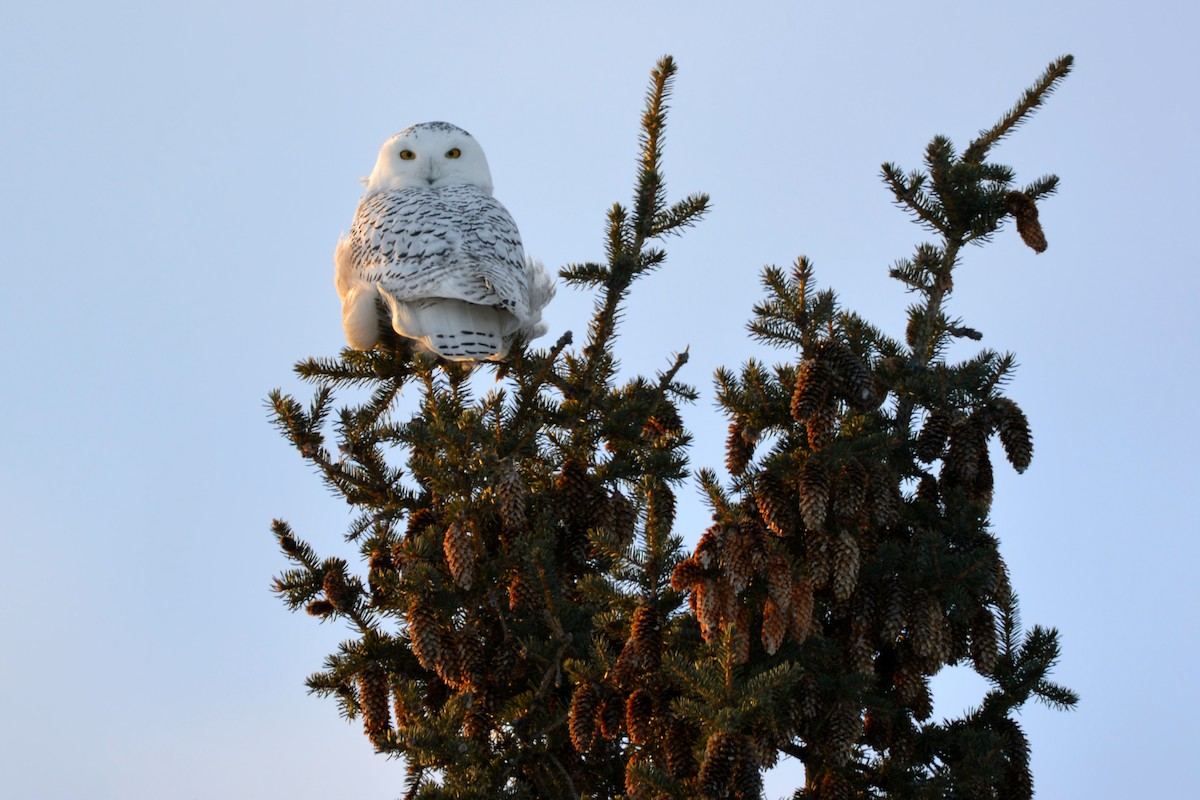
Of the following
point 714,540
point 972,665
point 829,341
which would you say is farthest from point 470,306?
point 972,665

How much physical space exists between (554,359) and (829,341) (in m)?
0.93

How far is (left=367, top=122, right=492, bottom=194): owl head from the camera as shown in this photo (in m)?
7.03

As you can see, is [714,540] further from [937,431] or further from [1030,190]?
[1030,190]

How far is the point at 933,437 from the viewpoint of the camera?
4711mm

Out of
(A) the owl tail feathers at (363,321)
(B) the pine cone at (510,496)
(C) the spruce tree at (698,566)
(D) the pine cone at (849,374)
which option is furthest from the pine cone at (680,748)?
(A) the owl tail feathers at (363,321)

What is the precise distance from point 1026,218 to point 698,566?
186cm

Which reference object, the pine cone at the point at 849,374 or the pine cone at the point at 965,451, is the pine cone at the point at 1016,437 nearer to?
the pine cone at the point at 965,451

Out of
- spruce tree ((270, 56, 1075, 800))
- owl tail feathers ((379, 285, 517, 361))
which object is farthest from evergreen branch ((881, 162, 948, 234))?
owl tail feathers ((379, 285, 517, 361))

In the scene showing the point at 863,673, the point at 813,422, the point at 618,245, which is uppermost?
the point at 618,245

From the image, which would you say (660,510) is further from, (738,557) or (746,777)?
(746,777)

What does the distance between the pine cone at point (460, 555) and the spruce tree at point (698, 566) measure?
1cm

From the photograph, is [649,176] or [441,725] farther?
[649,176]

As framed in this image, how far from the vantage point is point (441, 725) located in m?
4.18

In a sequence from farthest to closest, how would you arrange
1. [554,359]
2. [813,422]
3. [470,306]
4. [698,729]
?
[470,306], [554,359], [813,422], [698,729]
